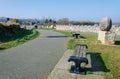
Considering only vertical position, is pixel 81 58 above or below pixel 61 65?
above

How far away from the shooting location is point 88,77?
7.05 meters

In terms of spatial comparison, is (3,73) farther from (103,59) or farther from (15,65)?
(103,59)

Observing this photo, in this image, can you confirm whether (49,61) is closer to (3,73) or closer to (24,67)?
(24,67)

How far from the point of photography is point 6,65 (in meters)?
8.63

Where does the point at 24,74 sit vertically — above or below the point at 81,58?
below

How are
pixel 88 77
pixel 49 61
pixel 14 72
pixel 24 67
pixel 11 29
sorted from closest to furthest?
pixel 88 77, pixel 14 72, pixel 24 67, pixel 49 61, pixel 11 29

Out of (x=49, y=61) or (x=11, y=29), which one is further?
(x=11, y=29)

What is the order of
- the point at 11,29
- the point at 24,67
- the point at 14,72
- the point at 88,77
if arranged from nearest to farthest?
the point at 88,77, the point at 14,72, the point at 24,67, the point at 11,29

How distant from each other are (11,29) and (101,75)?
20.5 m

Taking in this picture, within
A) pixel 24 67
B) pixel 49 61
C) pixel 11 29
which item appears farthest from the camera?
pixel 11 29

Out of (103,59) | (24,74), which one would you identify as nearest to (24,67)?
(24,74)

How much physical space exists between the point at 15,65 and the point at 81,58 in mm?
2704

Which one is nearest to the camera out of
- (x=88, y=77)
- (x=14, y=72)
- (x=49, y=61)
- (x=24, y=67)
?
(x=88, y=77)

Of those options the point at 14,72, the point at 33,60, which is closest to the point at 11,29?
the point at 33,60
